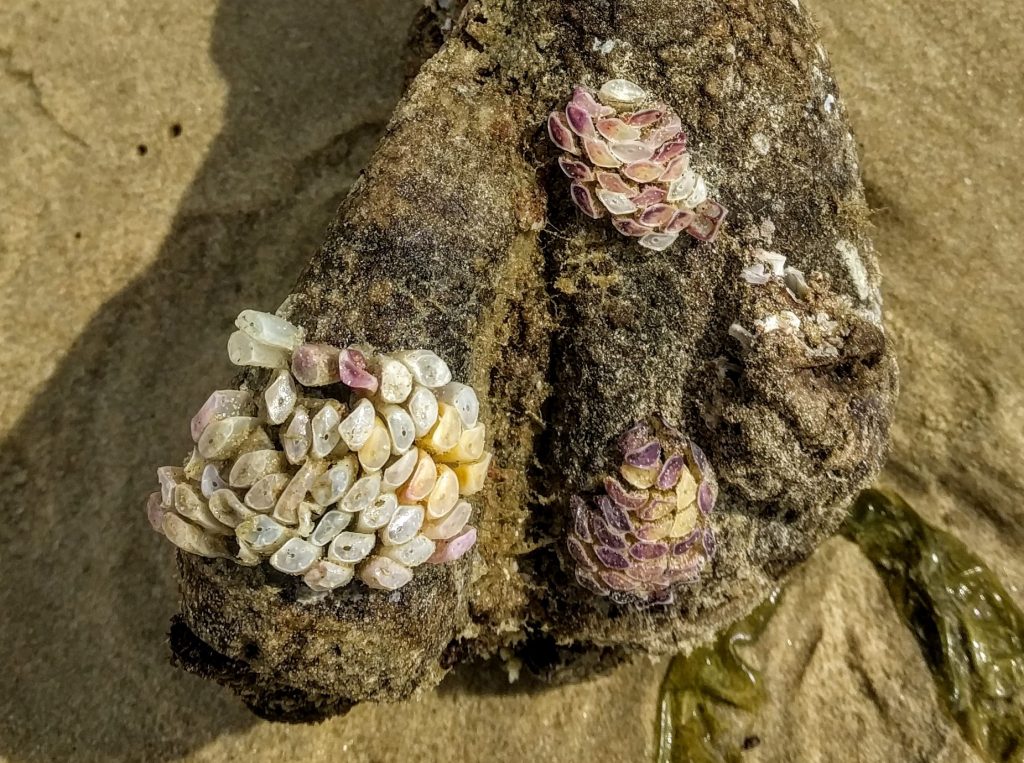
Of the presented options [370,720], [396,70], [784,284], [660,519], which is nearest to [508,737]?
[370,720]

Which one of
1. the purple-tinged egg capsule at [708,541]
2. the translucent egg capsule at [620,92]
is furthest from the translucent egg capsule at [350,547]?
the translucent egg capsule at [620,92]

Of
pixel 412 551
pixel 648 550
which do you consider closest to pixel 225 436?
pixel 412 551

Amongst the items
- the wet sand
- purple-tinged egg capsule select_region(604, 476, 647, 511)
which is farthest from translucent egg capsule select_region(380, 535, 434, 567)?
the wet sand

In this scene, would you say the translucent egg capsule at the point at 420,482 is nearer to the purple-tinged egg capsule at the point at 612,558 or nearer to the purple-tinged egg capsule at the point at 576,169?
the purple-tinged egg capsule at the point at 612,558

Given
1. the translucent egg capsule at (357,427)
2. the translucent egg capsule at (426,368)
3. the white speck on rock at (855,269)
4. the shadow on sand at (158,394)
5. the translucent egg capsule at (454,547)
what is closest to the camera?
the translucent egg capsule at (357,427)

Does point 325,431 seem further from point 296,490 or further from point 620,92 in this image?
point 620,92

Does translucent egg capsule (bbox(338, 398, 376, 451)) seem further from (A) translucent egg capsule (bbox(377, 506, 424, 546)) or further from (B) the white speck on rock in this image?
(B) the white speck on rock

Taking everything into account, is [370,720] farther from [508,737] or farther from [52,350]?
[52,350]

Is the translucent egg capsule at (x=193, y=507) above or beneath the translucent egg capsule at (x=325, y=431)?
beneath
